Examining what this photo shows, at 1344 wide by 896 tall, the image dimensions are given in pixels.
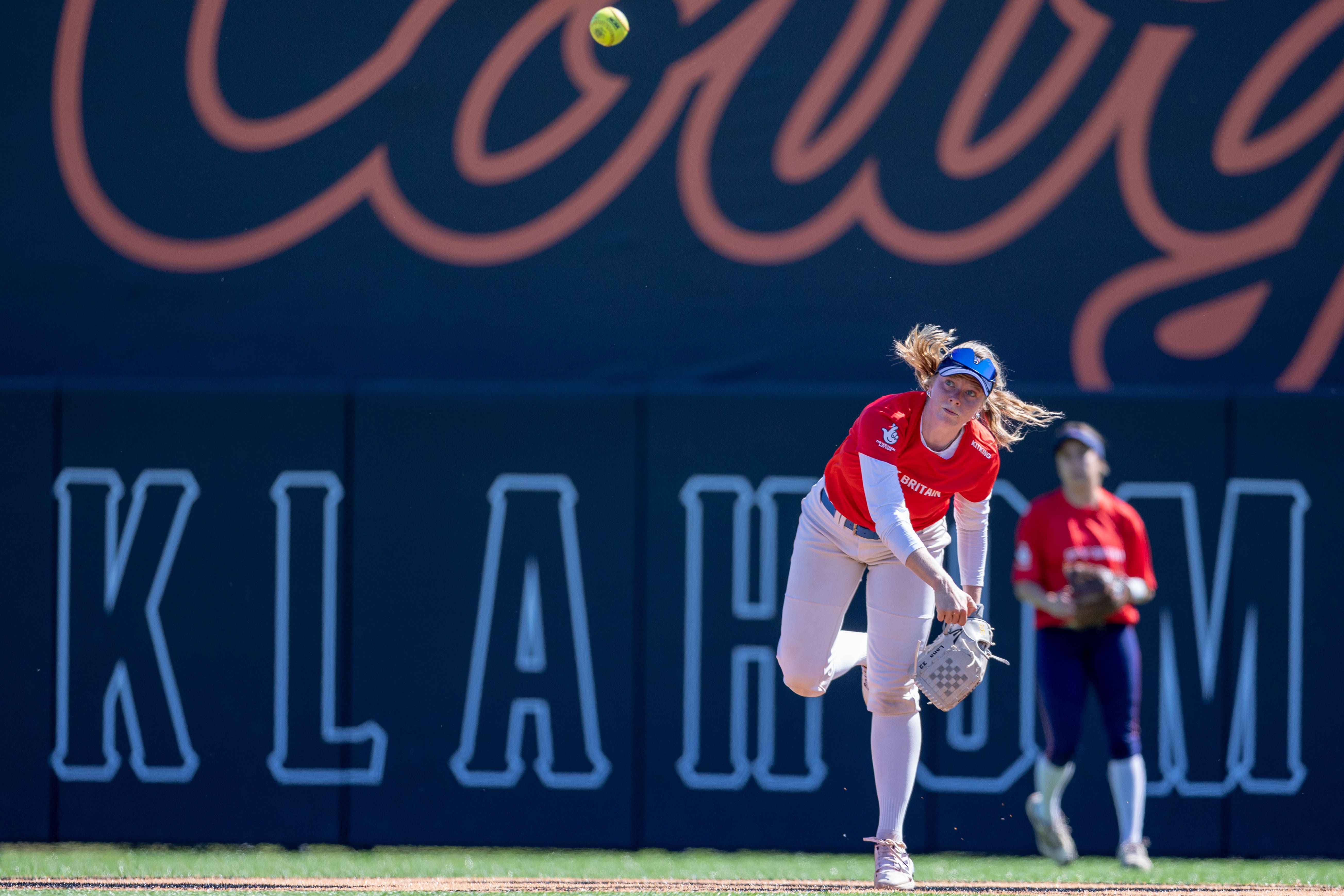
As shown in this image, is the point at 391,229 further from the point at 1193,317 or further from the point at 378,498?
the point at 1193,317

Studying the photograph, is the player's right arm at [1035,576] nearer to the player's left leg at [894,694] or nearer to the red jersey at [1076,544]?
the red jersey at [1076,544]

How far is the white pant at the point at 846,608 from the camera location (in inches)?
182

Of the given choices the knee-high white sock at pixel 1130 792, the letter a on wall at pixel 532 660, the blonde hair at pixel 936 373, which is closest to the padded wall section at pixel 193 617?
the letter a on wall at pixel 532 660

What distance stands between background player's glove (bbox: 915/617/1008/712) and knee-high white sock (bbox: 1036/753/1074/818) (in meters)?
1.55

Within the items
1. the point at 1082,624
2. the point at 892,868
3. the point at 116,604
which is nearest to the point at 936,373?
the point at 892,868

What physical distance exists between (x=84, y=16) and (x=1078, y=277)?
5017 mm

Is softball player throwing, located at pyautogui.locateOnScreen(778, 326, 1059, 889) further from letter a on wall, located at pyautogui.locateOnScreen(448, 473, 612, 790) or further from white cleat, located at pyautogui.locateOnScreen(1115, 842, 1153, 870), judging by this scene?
letter a on wall, located at pyautogui.locateOnScreen(448, 473, 612, 790)

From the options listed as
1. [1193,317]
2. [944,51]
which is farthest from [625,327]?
[1193,317]

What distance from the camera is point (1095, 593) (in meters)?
5.89

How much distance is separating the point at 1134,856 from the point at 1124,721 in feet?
1.85

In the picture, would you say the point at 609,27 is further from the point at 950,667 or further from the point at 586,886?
the point at 586,886

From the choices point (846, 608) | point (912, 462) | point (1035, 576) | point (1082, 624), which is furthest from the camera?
point (1035, 576)

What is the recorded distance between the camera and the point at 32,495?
671 cm

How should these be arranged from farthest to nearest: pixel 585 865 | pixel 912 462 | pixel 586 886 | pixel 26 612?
pixel 26 612 → pixel 585 865 → pixel 586 886 → pixel 912 462
